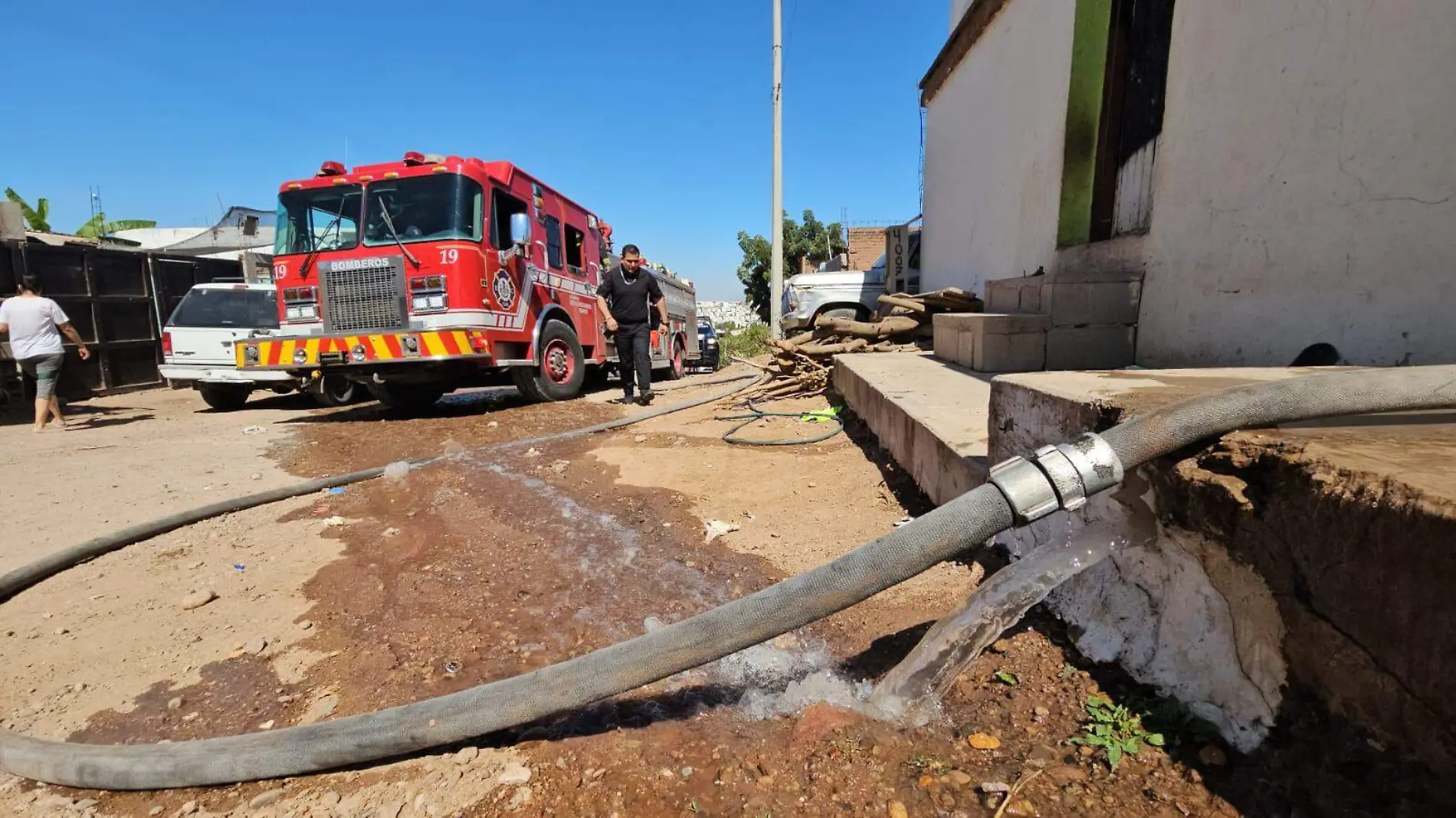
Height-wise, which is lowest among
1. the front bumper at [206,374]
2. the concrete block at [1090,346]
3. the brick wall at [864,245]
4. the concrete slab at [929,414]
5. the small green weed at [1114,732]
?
the small green weed at [1114,732]

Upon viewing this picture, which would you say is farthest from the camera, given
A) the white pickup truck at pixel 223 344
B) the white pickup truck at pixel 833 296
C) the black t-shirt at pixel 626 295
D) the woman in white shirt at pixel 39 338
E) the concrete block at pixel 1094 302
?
the white pickup truck at pixel 833 296

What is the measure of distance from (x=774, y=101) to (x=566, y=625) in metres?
13.8

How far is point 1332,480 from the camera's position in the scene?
111 centimetres

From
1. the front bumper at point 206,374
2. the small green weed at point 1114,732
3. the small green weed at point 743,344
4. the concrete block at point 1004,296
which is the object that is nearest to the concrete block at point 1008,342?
the concrete block at point 1004,296

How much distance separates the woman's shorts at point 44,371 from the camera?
7.09 meters

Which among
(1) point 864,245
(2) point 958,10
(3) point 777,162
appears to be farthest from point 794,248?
(2) point 958,10

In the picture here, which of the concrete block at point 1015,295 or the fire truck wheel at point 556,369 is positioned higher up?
the concrete block at point 1015,295

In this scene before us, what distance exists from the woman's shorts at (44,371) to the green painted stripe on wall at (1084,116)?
407 inches

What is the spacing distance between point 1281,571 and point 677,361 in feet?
37.3

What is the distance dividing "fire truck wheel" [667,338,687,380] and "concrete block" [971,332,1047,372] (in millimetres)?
7644

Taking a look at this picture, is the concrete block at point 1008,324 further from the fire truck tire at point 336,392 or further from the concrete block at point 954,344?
the fire truck tire at point 336,392

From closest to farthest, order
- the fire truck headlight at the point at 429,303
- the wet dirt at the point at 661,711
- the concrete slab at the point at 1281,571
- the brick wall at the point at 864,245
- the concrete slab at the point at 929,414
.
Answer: the concrete slab at the point at 1281,571 < the wet dirt at the point at 661,711 < the concrete slab at the point at 929,414 < the fire truck headlight at the point at 429,303 < the brick wall at the point at 864,245

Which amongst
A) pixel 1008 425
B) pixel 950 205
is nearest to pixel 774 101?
pixel 950 205

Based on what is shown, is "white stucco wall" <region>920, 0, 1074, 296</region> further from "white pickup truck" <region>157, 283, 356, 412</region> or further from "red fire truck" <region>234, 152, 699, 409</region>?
"white pickup truck" <region>157, 283, 356, 412</region>
